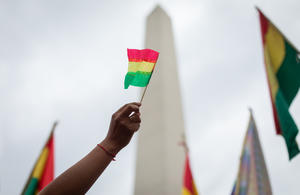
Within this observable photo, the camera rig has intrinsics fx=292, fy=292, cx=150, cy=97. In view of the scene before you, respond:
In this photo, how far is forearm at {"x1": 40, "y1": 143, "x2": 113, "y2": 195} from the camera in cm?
91

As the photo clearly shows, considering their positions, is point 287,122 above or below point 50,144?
above

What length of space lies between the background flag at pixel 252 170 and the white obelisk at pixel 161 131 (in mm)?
4020

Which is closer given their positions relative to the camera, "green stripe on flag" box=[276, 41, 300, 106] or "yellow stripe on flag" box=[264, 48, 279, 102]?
"green stripe on flag" box=[276, 41, 300, 106]

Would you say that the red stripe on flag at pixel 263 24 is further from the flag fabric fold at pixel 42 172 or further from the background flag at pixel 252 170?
the flag fabric fold at pixel 42 172

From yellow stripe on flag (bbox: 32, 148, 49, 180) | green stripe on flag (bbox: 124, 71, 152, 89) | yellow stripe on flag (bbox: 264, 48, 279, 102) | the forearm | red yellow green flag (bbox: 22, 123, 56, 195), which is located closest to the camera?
the forearm

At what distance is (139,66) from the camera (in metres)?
1.45

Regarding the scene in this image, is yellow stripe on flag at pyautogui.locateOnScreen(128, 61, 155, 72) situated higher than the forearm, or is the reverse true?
yellow stripe on flag at pyautogui.locateOnScreen(128, 61, 155, 72)

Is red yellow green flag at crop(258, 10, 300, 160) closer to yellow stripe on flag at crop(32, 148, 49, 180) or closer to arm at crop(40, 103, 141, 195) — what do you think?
arm at crop(40, 103, 141, 195)

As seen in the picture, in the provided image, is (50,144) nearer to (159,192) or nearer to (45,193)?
(159,192)

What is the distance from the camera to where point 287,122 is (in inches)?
131

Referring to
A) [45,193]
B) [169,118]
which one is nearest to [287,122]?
[45,193]

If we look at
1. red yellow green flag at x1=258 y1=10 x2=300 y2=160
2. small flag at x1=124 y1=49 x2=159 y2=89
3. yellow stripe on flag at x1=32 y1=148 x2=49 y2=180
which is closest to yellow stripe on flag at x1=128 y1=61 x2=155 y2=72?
small flag at x1=124 y1=49 x2=159 y2=89

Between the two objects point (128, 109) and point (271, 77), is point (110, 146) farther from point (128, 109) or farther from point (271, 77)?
point (271, 77)

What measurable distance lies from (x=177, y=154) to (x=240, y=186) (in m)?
5.11
